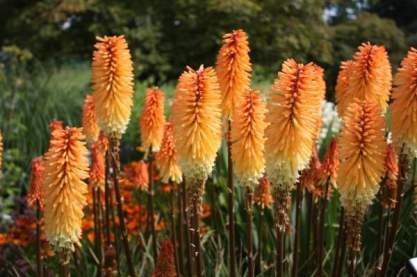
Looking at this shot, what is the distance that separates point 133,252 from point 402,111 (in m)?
2.44

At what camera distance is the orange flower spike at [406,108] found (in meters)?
2.83

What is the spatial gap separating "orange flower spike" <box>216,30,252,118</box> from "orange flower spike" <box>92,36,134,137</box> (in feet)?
1.48

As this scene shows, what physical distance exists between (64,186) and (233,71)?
1039 millimetres

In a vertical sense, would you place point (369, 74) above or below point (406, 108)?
above

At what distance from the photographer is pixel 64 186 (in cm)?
273

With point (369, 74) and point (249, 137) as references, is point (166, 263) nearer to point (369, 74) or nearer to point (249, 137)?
point (249, 137)

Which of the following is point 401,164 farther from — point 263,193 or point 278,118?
point 263,193

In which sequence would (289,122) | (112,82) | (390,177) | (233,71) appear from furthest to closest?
(390,177), (233,71), (112,82), (289,122)

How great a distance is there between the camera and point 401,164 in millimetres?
2990

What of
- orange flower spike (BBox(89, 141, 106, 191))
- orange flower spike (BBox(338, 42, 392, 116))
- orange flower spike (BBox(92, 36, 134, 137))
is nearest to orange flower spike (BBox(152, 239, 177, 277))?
orange flower spike (BBox(92, 36, 134, 137))

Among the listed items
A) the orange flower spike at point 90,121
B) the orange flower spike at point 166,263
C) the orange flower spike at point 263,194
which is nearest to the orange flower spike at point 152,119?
the orange flower spike at point 90,121

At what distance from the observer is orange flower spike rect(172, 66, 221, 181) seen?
2.81 m

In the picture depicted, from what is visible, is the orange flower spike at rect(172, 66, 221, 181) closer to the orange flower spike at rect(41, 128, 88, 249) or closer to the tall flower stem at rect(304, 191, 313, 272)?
the orange flower spike at rect(41, 128, 88, 249)

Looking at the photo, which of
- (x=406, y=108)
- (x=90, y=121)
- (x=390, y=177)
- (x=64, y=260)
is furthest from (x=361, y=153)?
(x=90, y=121)
